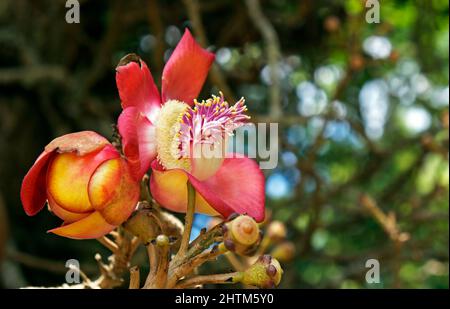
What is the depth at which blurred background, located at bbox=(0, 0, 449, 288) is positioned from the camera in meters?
1.92

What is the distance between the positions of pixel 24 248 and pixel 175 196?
67.9 inches

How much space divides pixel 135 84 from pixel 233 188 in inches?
5.0

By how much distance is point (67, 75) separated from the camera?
214 centimetres

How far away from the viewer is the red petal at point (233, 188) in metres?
0.60

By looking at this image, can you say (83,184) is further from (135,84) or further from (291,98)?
(291,98)

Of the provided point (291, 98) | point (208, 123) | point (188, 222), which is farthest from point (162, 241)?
point (291, 98)

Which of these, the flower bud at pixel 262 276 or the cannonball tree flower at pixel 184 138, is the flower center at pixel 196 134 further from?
the flower bud at pixel 262 276

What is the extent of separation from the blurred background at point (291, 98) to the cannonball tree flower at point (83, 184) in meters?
1.13

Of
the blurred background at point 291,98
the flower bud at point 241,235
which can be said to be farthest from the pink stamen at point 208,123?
the blurred background at point 291,98

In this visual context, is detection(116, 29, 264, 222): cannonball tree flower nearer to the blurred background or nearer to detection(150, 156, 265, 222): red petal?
detection(150, 156, 265, 222): red petal

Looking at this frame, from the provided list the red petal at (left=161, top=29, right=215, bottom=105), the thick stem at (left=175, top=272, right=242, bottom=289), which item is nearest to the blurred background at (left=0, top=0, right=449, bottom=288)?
the red petal at (left=161, top=29, right=215, bottom=105)

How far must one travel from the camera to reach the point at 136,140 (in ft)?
1.97

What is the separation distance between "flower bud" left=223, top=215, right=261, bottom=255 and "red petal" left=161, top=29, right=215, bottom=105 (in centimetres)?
18
